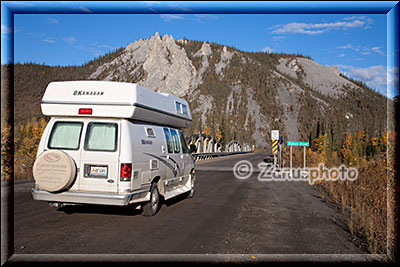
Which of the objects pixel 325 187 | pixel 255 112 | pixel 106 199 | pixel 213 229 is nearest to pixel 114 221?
pixel 106 199

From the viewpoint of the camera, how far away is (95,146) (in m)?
7.49

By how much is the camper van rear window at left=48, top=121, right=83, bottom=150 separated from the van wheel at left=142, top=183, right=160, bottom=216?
216cm

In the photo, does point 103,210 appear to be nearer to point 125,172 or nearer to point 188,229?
point 125,172

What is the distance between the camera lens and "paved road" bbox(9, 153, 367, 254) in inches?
229

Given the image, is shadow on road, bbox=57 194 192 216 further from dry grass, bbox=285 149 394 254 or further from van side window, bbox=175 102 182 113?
dry grass, bbox=285 149 394 254

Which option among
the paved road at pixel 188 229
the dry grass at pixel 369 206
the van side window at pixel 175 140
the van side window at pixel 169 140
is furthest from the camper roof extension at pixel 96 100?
the dry grass at pixel 369 206

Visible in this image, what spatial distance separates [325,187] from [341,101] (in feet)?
545

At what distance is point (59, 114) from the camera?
25.1 feet

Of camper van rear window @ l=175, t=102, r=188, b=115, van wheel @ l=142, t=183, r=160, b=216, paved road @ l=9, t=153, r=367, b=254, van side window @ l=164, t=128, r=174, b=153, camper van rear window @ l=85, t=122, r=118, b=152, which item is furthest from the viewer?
camper van rear window @ l=175, t=102, r=188, b=115

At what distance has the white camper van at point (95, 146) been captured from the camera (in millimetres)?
7203

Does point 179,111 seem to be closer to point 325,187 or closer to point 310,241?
point 310,241

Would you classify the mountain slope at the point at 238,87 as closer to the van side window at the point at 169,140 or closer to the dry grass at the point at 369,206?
the dry grass at the point at 369,206

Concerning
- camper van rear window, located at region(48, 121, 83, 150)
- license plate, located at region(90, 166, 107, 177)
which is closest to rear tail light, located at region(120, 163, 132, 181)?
license plate, located at region(90, 166, 107, 177)

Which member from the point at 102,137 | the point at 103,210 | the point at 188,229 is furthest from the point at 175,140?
the point at 188,229
